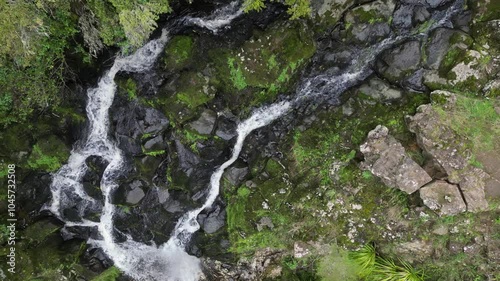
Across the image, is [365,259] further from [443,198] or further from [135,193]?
[135,193]

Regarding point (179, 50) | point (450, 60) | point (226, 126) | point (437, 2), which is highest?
point (179, 50)

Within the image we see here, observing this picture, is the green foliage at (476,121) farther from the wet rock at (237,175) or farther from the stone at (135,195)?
the stone at (135,195)

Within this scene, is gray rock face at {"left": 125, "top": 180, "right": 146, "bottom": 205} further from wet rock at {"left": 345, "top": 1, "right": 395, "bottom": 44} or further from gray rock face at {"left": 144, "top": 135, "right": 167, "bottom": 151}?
wet rock at {"left": 345, "top": 1, "right": 395, "bottom": 44}

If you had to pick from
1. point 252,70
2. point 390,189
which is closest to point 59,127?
point 252,70

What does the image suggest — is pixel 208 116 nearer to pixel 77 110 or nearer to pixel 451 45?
pixel 77 110

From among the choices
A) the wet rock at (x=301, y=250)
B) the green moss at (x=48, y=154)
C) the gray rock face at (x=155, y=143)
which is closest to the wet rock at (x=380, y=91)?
the wet rock at (x=301, y=250)

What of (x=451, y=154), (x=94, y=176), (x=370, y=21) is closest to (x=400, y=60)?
(x=370, y=21)
